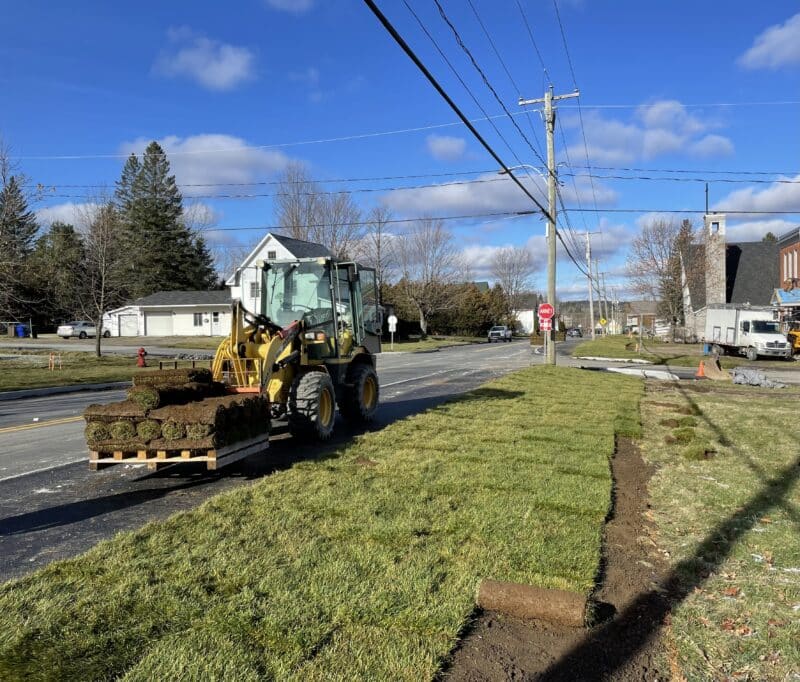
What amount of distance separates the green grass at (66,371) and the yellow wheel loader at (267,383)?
13.5m

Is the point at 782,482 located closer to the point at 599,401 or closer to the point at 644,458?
the point at 644,458

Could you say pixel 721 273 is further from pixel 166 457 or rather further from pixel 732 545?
pixel 166 457

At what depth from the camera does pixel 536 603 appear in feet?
13.1

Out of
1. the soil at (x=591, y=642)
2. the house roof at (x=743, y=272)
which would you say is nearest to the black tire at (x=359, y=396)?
the soil at (x=591, y=642)

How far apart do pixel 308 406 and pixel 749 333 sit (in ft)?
104

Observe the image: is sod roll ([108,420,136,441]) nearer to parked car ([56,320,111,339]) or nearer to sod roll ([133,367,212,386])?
sod roll ([133,367,212,386])

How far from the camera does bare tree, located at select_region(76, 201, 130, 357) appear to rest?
3009cm

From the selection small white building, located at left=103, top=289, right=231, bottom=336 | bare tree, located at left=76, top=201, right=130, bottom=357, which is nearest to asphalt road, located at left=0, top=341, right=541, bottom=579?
bare tree, located at left=76, top=201, right=130, bottom=357

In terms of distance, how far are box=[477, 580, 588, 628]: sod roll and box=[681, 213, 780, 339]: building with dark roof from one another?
45.9m

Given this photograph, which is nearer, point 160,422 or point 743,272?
point 160,422

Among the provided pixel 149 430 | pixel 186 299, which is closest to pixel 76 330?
pixel 186 299

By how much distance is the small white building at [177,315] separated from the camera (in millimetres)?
58500

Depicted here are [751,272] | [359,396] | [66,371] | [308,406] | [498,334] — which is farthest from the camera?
[498,334]

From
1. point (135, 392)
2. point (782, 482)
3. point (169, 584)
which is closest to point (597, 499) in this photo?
point (782, 482)
